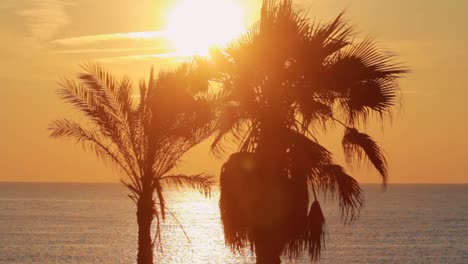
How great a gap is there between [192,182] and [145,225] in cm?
195

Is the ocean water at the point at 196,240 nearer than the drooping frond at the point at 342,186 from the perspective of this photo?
No

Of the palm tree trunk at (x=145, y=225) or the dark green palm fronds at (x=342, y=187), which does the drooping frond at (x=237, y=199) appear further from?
the palm tree trunk at (x=145, y=225)

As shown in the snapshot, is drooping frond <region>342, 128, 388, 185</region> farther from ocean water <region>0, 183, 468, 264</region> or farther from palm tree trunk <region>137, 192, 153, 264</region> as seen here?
ocean water <region>0, 183, 468, 264</region>

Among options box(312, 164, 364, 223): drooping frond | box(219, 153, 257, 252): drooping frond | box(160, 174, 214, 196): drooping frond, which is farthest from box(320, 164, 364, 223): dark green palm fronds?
box(160, 174, 214, 196): drooping frond

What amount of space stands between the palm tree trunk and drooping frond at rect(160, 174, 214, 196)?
87 centimetres

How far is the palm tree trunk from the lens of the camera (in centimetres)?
2369

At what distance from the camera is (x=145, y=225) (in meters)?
23.7

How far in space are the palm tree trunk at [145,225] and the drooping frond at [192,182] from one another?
34.2 inches

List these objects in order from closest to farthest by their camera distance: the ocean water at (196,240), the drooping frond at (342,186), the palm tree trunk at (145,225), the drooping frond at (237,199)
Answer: the drooping frond at (342,186) < the drooping frond at (237,199) < the palm tree trunk at (145,225) < the ocean water at (196,240)

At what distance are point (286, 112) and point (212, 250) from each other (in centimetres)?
9344

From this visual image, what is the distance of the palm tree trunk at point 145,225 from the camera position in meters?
23.7

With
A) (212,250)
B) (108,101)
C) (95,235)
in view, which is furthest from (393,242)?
(108,101)

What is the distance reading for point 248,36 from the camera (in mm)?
19344

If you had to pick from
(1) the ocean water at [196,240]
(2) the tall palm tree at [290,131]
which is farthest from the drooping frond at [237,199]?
(1) the ocean water at [196,240]
